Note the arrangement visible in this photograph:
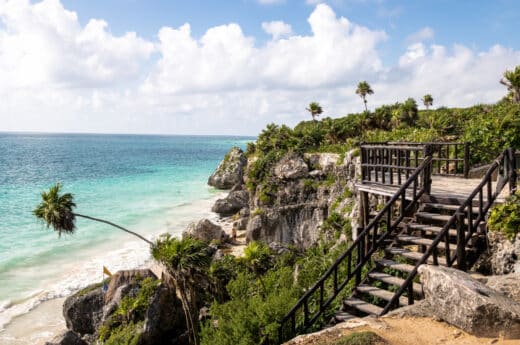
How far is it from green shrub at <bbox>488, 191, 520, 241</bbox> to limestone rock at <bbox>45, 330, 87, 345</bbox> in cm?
1894

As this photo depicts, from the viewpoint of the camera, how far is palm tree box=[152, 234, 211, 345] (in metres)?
18.0

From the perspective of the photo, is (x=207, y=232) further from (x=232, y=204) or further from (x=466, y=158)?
(x=466, y=158)

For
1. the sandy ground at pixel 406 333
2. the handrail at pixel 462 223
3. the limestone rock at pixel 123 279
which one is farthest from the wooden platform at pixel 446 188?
the limestone rock at pixel 123 279

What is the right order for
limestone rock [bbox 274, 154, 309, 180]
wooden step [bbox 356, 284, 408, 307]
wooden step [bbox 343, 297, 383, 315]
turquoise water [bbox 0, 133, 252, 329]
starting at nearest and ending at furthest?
wooden step [bbox 343, 297, 383, 315], wooden step [bbox 356, 284, 408, 307], turquoise water [bbox 0, 133, 252, 329], limestone rock [bbox 274, 154, 309, 180]

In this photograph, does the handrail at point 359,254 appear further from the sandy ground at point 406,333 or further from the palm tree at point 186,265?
the palm tree at point 186,265

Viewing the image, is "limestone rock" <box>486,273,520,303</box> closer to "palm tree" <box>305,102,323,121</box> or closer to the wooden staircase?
the wooden staircase

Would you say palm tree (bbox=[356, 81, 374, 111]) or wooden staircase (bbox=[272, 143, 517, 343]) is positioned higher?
palm tree (bbox=[356, 81, 374, 111])

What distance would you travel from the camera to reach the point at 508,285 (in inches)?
306

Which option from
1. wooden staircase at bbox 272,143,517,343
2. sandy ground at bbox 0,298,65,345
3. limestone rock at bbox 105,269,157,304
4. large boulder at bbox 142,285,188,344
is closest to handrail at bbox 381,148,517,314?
wooden staircase at bbox 272,143,517,343

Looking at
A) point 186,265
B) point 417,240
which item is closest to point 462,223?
point 417,240

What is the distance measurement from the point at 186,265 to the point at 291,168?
1351 centimetres

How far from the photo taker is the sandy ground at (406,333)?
6609 millimetres

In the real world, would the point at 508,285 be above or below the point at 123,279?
above

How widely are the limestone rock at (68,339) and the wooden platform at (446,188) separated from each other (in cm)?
1563
